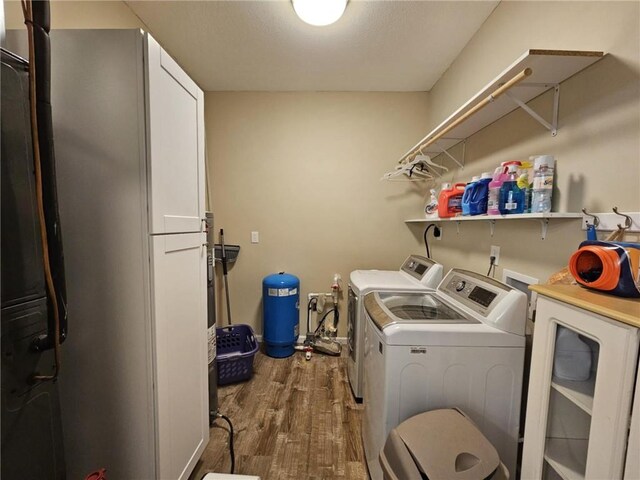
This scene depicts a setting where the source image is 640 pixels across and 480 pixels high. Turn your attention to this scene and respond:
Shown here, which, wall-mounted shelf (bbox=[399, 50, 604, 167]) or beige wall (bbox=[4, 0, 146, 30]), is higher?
beige wall (bbox=[4, 0, 146, 30])

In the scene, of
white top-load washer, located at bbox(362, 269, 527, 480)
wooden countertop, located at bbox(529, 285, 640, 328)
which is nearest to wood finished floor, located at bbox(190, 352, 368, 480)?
white top-load washer, located at bbox(362, 269, 527, 480)

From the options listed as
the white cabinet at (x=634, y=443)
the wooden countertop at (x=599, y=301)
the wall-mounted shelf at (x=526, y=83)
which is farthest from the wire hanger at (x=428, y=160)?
the white cabinet at (x=634, y=443)

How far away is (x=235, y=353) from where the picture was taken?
2238mm

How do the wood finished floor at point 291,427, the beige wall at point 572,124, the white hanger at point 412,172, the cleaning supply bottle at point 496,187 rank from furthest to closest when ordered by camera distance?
the white hanger at point 412,172 < the wood finished floor at point 291,427 < the cleaning supply bottle at point 496,187 < the beige wall at point 572,124

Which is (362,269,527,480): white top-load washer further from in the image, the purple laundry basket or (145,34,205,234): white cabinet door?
the purple laundry basket

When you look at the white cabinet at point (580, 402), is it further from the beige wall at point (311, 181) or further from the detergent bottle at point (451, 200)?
the beige wall at point (311, 181)

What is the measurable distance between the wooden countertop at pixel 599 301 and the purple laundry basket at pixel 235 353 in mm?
2039

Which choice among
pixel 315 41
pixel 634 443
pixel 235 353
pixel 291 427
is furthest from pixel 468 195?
pixel 235 353

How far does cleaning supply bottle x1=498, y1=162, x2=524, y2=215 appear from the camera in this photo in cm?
127

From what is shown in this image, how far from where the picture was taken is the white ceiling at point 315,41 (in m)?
1.73

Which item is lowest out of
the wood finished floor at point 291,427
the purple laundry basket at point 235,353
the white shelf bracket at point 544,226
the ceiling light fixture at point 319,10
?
the wood finished floor at point 291,427

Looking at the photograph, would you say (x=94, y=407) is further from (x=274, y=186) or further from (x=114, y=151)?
(x=274, y=186)

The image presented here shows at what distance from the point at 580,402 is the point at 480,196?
1080mm

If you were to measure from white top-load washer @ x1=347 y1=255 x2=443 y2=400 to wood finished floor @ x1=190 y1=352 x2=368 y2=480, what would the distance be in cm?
23
